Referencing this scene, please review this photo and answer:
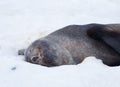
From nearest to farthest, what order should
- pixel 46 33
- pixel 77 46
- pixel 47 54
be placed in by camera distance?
pixel 47 54, pixel 77 46, pixel 46 33

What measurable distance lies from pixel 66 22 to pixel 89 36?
2201 millimetres

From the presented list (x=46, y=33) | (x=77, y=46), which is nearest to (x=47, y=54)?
(x=77, y=46)

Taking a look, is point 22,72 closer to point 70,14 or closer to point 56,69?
point 56,69

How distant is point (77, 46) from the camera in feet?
23.0

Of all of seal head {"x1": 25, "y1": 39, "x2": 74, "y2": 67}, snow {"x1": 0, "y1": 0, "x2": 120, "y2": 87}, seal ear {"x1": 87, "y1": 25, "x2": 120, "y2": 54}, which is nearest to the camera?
snow {"x1": 0, "y1": 0, "x2": 120, "y2": 87}

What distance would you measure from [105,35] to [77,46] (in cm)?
44

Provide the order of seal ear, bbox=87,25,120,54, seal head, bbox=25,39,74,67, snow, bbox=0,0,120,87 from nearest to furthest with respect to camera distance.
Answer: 1. snow, bbox=0,0,120,87
2. seal head, bbox=25,39,74,67
3. seal ear, bbox=87,25,120,54

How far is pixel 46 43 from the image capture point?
665cm

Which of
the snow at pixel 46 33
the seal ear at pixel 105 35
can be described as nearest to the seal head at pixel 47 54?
the snow at pixel 46 33

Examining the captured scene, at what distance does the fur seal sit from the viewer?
21.3ft

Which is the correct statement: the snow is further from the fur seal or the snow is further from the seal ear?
the seal ear

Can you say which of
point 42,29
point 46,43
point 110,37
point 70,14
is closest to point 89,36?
point 110,37

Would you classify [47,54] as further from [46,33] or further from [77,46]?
[46,33]

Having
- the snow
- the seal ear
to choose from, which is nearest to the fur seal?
the seal ear
